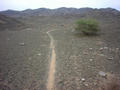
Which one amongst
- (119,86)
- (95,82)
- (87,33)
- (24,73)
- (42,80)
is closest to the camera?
(119,86)

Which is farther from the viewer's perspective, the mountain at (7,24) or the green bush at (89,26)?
the mountain at (7,24)

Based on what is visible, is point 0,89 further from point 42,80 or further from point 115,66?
point 115,66

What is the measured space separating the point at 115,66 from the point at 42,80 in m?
3.75

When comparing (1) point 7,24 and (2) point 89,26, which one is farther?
(1) point 7,24

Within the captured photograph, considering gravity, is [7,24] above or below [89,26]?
above

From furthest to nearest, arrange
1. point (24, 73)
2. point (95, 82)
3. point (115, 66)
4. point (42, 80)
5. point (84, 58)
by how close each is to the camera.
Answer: point (84, 58) → point (115, 66) → point (24, 73) → point (42, 80) → point (95, 82)

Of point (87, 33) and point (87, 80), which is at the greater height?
point (87, 33)

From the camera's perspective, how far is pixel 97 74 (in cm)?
453

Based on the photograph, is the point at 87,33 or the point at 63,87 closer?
the point at 63,87

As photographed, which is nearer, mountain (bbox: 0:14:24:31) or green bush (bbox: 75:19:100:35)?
green bush (bbox: 75:19:100:35)

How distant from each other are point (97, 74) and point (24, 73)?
3404 mm

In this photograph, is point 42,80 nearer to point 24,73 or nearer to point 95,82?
point 24,73

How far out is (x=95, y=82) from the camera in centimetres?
399

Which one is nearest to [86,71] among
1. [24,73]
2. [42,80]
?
[42,80]
